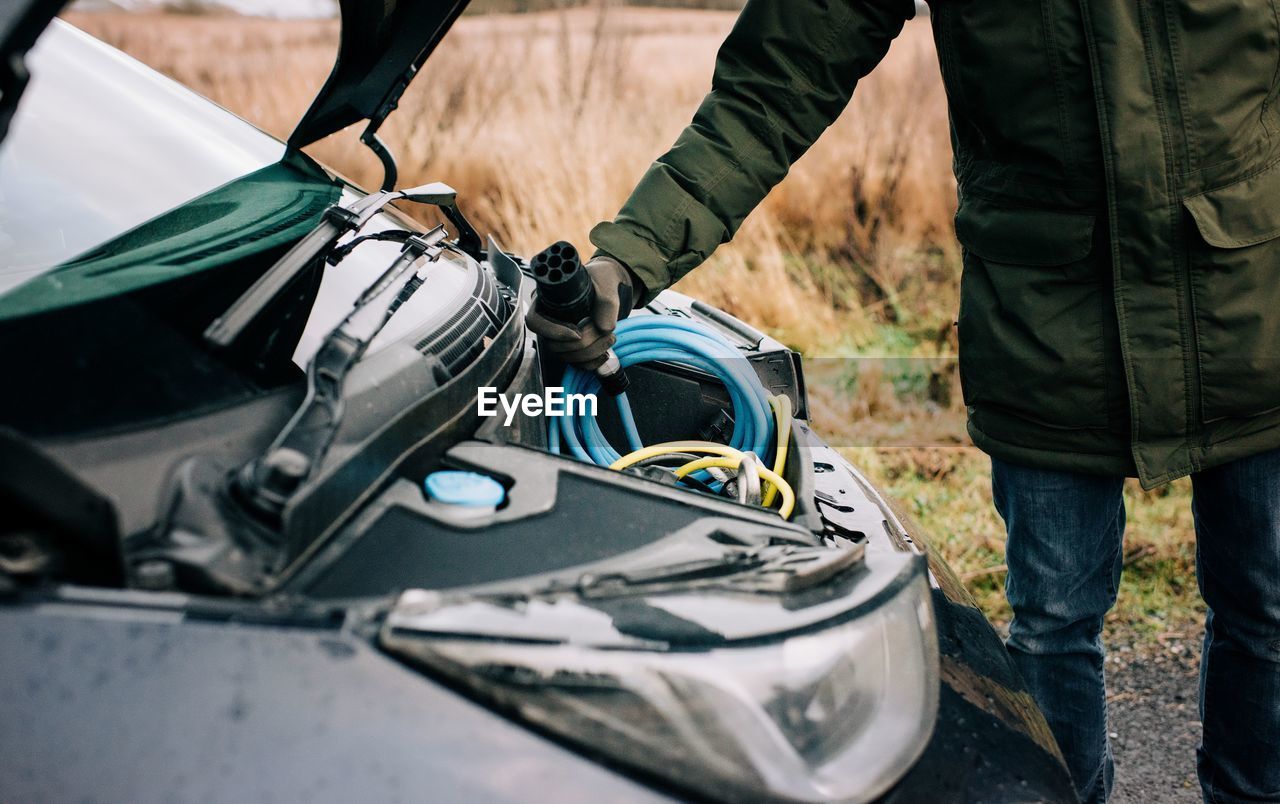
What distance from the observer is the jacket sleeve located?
1.73 metres

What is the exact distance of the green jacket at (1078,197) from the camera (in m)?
1.54

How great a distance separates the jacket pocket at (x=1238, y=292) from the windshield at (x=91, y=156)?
1.53 meters

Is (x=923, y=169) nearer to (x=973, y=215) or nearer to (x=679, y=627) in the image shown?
(x=973, y=215)

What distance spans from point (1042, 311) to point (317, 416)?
1128 mm

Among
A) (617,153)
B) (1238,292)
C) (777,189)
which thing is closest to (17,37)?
(1238,292)

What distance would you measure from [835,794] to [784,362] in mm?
1092

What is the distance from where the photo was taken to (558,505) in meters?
1.28

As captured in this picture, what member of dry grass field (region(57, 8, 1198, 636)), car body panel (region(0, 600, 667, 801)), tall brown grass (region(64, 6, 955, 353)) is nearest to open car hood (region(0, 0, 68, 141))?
car body panel (region(0, 600, 667, 801))

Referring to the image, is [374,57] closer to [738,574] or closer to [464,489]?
[464,489]

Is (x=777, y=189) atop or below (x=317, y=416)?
below

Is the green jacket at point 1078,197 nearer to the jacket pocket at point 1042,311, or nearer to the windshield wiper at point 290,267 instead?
the jacket pocket at point 1042,311

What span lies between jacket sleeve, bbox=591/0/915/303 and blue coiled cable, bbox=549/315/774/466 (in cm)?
16

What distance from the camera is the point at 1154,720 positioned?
260cm

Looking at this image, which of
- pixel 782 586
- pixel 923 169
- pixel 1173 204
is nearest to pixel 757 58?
pixel 1173 204
